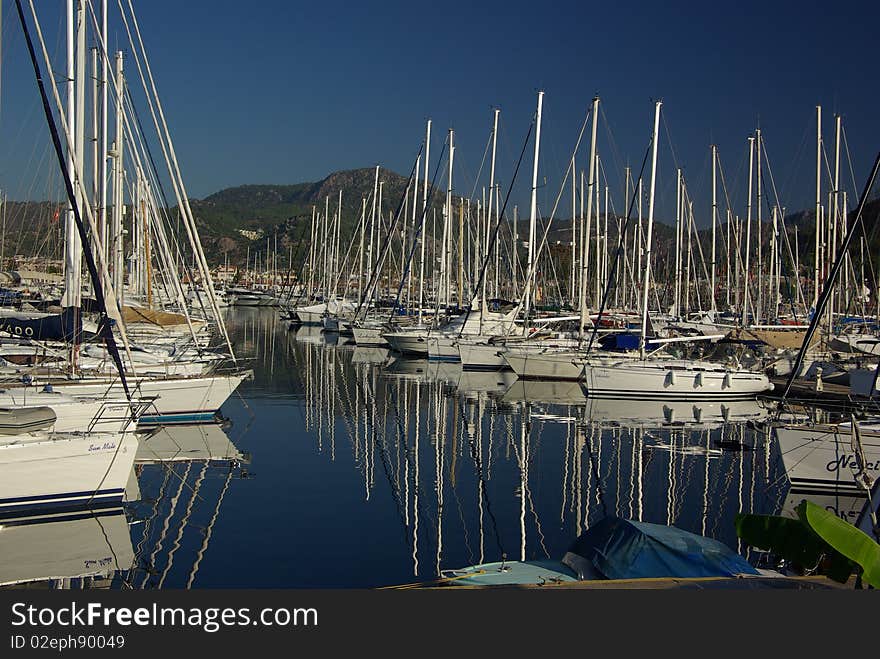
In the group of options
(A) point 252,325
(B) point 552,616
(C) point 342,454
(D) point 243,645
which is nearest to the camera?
(D) point 243,645

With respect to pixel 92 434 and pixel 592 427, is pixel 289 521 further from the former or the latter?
pixel 592 427

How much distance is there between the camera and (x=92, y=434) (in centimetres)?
1587

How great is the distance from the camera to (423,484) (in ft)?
64.0

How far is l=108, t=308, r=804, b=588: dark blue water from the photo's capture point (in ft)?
46.3

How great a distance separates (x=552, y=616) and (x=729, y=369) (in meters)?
28.1

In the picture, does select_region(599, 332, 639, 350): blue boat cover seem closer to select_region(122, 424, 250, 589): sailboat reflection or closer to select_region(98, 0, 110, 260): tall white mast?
select_region(122, 424, 250, 589): sailboat reflection

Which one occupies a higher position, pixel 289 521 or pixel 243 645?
pixel 243 645

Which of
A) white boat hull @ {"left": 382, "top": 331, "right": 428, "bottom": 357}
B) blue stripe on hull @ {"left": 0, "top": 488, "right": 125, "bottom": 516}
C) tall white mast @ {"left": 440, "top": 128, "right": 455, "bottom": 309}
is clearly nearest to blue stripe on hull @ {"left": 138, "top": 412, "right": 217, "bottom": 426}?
blue stripe on hull @ {"left": 0, "top": 488, "right": 125, "bottom": 516}

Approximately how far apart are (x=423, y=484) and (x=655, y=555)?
30.8 feet

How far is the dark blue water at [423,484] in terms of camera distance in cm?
A: 1410

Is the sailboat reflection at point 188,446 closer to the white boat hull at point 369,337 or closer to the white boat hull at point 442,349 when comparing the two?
the white boat hull at point 442,349

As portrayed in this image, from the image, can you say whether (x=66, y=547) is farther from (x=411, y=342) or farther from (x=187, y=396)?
(x=411, y=342)

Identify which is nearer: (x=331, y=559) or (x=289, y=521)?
(x=331, y=559)

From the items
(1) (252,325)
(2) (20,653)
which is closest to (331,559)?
(2) (20,653)
